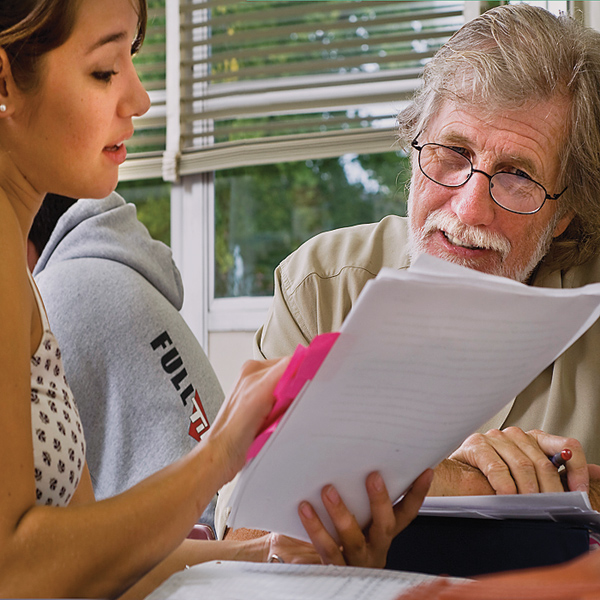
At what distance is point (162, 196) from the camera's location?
2883 mm

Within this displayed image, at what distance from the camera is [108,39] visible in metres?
0.82

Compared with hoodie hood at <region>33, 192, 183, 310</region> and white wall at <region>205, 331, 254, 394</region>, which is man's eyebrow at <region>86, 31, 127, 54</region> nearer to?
hoodie hood at <region>33, 192, 183, 310</region>

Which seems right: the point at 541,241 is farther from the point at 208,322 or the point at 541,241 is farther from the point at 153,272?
the point at 208,322

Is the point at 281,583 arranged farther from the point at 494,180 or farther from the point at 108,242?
the point at 108,242

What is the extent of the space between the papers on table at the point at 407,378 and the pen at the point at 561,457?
265mm

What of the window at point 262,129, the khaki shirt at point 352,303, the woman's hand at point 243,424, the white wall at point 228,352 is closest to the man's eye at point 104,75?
the woman's hand at point 243,424

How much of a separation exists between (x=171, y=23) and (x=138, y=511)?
2.50 meters

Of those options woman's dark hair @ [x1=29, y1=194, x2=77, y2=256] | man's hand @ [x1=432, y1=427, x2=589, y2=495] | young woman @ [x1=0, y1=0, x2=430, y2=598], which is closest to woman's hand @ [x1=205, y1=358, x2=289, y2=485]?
young woman @ [x1=0, y1=0, x2=430, y2=598]

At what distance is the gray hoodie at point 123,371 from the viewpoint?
145 cm

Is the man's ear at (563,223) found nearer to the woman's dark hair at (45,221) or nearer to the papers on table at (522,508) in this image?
the papers on table at (522,508)

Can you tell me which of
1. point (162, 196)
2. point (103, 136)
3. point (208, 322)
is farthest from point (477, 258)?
point (162, 196)

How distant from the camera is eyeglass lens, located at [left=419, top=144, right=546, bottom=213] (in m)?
1.29

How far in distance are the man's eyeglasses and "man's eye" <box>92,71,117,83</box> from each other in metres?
0.65

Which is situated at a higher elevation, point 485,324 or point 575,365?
point 485,324
